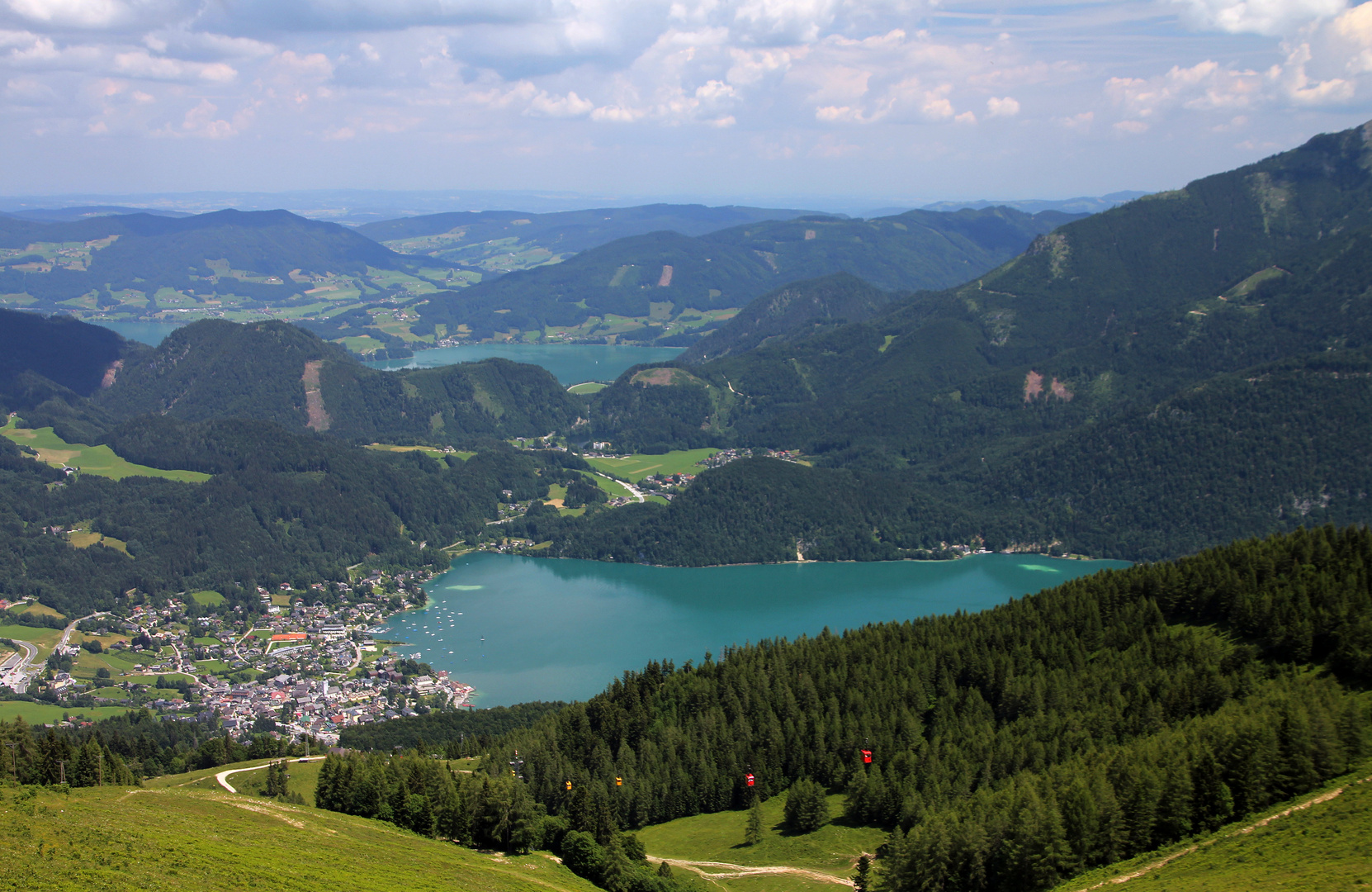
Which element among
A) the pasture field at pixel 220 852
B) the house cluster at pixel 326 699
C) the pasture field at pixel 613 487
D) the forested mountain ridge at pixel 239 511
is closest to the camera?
the pasture field at pixel 220 852

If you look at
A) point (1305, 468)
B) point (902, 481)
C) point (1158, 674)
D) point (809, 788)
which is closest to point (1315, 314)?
point (1305, 468)

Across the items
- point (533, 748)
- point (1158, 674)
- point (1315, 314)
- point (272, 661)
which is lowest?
point (272, 661)

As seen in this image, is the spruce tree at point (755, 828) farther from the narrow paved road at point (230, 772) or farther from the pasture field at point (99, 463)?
A: the pasture field at point (99, 463)

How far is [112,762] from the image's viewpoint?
61094 mm

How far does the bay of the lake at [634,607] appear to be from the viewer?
382ft

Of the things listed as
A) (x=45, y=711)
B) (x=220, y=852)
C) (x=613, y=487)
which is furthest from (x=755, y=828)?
(x=613, y=487)

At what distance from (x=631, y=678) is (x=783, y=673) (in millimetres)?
11364

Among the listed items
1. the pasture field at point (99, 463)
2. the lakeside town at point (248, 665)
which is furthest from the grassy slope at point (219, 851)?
the pasture field at point (99, 463)

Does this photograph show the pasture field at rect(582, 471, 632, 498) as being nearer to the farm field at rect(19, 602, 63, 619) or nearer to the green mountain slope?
the farm field at rect(19, 602, 63, 619)

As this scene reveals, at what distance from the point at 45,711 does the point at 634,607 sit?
6357 cm

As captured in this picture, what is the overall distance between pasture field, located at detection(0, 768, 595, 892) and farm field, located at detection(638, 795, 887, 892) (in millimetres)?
8937

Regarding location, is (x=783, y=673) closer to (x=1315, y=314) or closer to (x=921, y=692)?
(x=921, y=692)

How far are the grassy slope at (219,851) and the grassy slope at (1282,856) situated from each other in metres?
23.6

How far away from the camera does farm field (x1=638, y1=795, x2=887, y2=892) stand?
53688 mm
